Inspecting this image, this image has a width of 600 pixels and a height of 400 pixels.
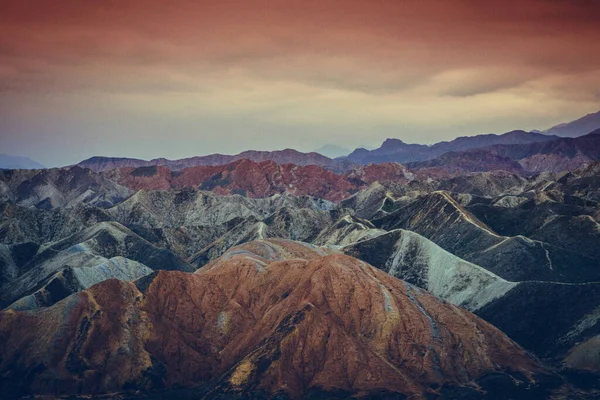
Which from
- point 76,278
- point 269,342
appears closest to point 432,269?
point 269,342

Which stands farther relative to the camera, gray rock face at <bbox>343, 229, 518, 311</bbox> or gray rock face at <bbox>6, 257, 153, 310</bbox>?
gray rock face at <bbox>6, 257, 153, 310</bbox>

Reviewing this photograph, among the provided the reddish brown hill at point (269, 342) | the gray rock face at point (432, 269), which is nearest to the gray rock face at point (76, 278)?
the reddish brown hill at point (269, 342)

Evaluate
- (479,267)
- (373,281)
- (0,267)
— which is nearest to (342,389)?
(373,281)

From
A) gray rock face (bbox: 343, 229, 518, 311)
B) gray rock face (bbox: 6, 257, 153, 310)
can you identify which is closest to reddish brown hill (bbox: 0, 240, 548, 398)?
gray rock face (bbox: 343, 229, 518, 311)

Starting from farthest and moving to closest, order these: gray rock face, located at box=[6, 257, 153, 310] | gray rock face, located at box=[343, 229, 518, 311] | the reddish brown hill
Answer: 1. gray rock face, located at box=[6, 257, 153, 310]
2. gray rock face, located at box=[343, 229, 518, 311]
3. the reddish brown hill

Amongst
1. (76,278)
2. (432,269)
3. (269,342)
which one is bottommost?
(269,342)

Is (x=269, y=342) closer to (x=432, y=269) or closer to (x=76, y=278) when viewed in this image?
(x=432, y=269)

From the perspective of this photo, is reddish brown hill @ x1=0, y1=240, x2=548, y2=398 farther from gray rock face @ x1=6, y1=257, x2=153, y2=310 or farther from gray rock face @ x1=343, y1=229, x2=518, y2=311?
gray rock face @ x1=6, y1=257, x2=153, y2=310

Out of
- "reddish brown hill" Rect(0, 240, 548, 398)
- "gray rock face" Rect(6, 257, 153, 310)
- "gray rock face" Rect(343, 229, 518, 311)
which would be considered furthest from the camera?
"gray rock face" Rect(6, 257, 153, 310)
